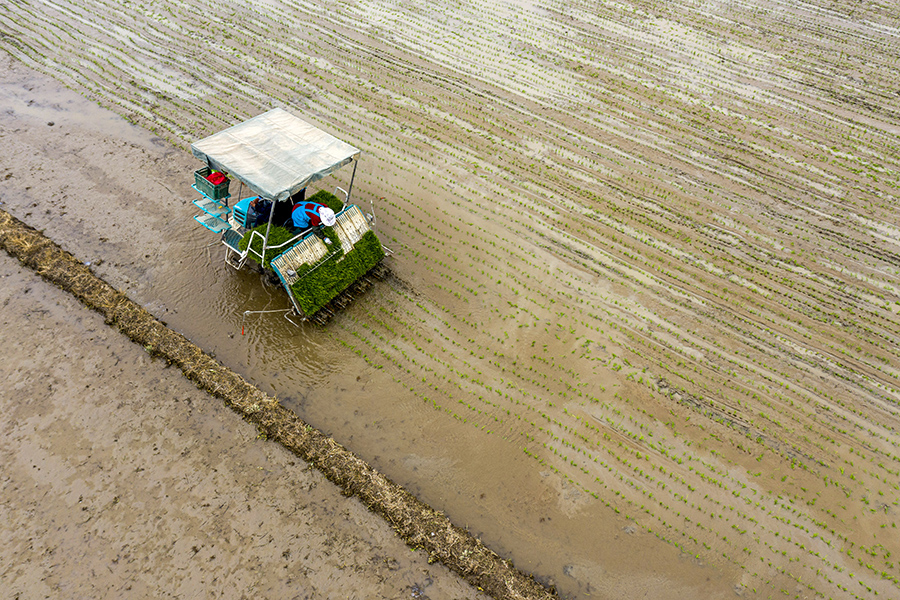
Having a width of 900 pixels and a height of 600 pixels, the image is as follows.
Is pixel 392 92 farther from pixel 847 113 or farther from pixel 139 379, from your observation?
pixel 847 113

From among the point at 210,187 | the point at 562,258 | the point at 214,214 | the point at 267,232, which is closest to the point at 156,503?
the point at 267,232

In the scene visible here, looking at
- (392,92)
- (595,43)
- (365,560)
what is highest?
(595,43)

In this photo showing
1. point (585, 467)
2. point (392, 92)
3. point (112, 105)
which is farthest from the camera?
point (392, 92)

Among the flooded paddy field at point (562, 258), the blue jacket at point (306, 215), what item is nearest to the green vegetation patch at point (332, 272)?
the blue jacket at point (306, 215)

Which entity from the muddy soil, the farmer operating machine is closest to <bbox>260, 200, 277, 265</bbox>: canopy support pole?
the farmer operating machine

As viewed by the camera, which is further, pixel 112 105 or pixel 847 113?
A: pixel 847 113

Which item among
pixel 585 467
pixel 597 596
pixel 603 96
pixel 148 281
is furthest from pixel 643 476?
pixel 603 96
